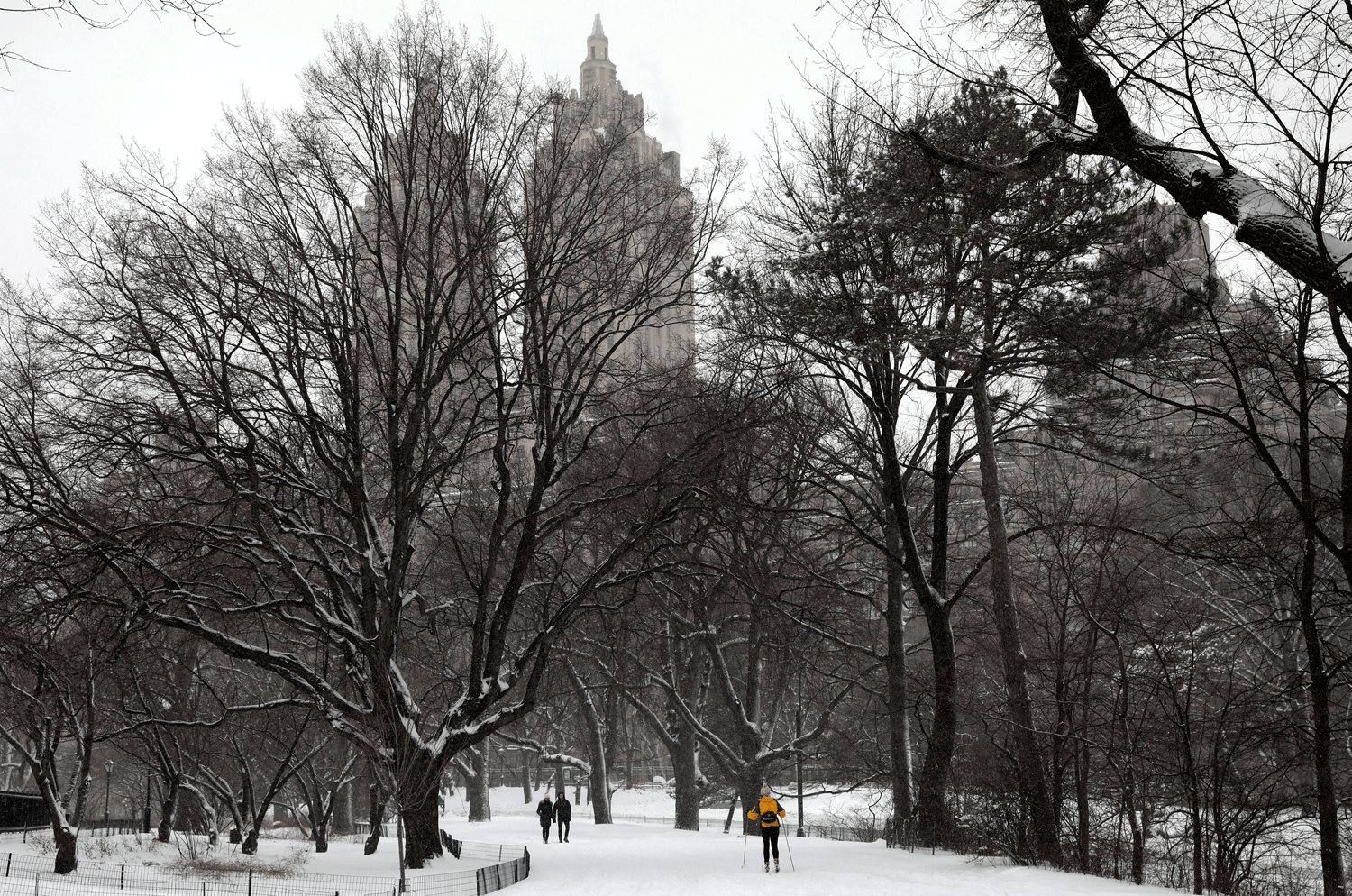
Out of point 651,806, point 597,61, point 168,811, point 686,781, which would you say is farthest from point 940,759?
point 597,61

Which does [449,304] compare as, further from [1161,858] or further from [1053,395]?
[1161,858]

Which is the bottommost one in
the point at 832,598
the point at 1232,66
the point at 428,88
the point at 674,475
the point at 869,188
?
the point at 832,598

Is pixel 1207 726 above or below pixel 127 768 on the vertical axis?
above

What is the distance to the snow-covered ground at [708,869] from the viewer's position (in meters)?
13.1

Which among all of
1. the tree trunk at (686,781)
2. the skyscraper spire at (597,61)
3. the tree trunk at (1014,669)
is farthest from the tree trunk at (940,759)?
the skyscraper spire at (597,61)

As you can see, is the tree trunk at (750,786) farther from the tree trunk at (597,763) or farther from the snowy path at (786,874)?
the tree trunk at (597,763)

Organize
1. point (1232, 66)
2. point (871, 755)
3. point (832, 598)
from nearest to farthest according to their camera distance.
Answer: point (1232, 66) → point (832, 598) → point (871, 755)

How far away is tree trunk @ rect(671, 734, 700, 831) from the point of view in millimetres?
30000

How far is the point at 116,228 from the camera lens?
54.1ft

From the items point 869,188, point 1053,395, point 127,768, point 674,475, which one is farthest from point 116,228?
point 127,768

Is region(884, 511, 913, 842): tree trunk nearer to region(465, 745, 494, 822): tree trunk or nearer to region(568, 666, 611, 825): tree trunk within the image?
region(568, 666, 611, 825): tree trunk

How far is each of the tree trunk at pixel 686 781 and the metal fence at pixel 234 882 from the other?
14285mm

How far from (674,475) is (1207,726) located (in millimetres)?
9097

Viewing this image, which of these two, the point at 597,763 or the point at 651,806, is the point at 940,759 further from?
the point at 651,806
